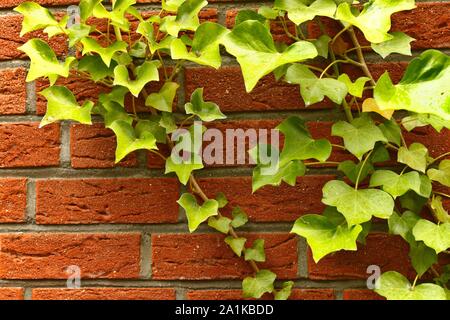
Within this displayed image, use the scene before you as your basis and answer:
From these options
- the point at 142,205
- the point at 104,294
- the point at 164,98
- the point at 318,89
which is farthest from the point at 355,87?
the point at 104,294

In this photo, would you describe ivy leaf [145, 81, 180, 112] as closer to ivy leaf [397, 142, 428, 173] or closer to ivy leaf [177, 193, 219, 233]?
ivy leaf [177, 193, 219, 233]

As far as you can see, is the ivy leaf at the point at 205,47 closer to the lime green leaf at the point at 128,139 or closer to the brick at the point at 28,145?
the lime green leaf at the point at 128,139

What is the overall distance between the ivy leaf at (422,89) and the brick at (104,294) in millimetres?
477

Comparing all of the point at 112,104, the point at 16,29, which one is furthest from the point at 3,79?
the point at 112,104

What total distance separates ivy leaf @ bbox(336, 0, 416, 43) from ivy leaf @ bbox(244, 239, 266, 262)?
0.37 meters

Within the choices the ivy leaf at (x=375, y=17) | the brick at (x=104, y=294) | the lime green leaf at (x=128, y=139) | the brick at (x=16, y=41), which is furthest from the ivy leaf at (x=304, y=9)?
the brick at (x=104, y=294)

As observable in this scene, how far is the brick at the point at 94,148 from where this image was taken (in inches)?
36.0

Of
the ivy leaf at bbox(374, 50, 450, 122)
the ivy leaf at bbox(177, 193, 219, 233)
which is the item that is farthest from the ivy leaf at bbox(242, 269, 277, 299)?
the ivy leaf at bbox(374, 50, 450, 122)

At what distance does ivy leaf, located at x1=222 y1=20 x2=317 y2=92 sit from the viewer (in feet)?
2.19

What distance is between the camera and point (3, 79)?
927 millimetres

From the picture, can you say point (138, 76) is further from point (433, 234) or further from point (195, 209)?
point (433, 234)

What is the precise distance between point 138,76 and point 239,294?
39 cm
